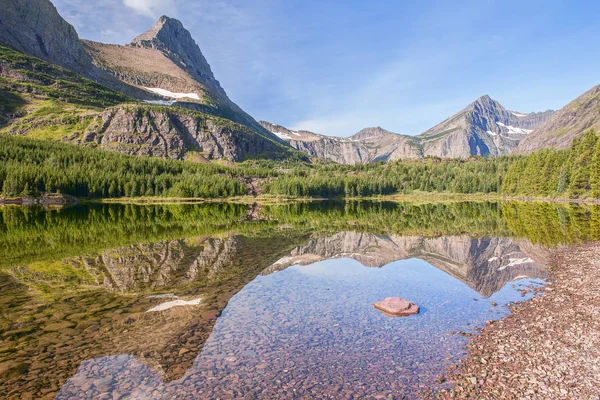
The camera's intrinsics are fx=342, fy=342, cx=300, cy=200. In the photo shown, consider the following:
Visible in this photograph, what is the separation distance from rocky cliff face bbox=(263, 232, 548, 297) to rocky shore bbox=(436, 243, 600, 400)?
15.4 feet

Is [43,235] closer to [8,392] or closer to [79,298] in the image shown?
[79,298]

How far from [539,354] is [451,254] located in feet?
80.7

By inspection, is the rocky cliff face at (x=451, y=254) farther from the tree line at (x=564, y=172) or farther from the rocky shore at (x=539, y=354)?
the tree line at (x=564, y=172)

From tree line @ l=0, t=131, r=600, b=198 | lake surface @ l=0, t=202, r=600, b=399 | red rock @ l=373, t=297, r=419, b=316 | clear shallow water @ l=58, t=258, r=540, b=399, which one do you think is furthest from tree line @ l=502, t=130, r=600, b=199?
red rock @ l=373, t=297, r=419, b=316

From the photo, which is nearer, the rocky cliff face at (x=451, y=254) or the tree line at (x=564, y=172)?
the rocky cliff face at (x=451, y=254)

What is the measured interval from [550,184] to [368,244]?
122597 mm

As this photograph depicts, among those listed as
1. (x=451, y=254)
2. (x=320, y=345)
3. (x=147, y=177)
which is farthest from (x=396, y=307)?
(x=147, y=177)

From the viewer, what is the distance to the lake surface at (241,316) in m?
12.3

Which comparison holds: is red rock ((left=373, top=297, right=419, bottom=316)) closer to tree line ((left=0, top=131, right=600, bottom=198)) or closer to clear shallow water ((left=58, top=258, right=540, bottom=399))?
clear shallow water ((left=58, top=258, right=540, bottom=399))

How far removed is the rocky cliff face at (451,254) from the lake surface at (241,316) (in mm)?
281

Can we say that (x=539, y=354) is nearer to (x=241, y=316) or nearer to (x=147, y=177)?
(x=241, y=316)

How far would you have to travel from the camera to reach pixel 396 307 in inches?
767

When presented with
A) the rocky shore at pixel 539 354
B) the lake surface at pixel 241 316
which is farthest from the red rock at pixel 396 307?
the rocky shore at pixel 539 354

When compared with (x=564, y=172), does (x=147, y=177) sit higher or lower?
lower
